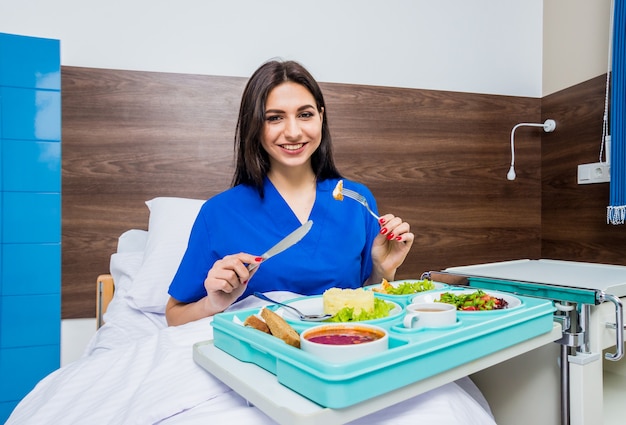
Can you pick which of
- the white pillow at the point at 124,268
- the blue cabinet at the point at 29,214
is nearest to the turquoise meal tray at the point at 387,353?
the white pillow at the point at 124,268

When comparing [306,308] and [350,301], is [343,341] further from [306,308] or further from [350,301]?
[306,308]

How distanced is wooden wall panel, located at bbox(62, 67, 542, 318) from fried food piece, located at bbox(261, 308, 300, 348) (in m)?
1.21

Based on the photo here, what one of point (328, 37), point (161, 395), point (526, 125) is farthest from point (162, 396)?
point (526, 125)

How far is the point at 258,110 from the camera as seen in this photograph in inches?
48.4

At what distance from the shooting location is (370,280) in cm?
143

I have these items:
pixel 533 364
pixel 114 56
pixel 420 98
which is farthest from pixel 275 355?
pixel 420 98

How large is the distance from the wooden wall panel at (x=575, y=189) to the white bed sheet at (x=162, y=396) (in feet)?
4.12

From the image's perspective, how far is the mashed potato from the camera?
0.82 metres

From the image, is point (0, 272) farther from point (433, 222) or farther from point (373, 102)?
point (433, 222)

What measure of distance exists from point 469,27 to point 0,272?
218cm

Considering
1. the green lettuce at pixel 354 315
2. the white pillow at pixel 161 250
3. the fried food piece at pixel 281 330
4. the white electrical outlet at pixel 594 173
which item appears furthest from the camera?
the white electrical outlet at pixel 594 173

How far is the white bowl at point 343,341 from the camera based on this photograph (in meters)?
0.56

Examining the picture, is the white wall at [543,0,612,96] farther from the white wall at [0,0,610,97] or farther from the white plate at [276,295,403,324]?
the white plate at [276,295,403,324]

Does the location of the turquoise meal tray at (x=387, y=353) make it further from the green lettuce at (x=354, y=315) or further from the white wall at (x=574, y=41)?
the white wall at (x=574, y=41)
